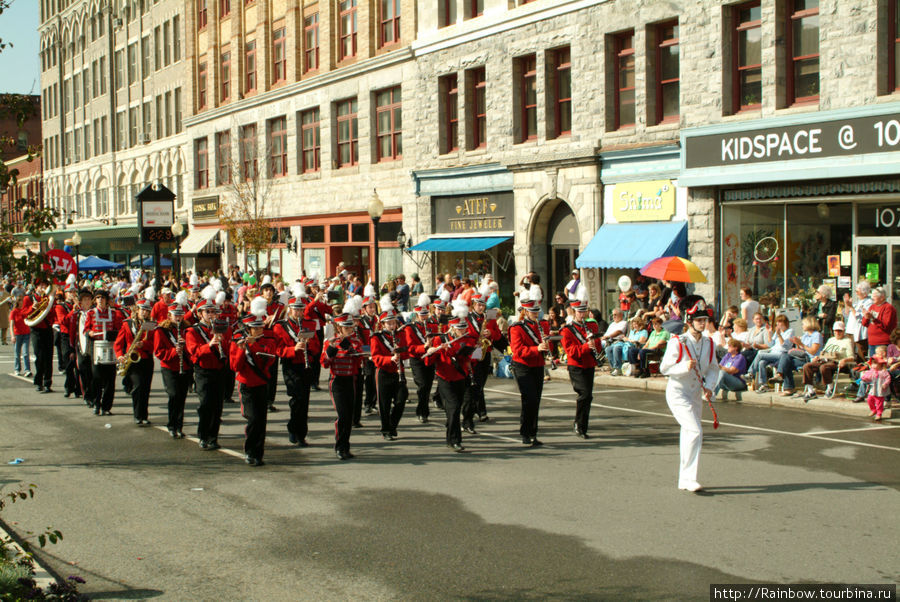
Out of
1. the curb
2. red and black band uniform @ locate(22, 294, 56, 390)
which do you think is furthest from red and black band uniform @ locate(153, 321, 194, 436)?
red and black band uniform @ locate(22, 294, 56, 390)

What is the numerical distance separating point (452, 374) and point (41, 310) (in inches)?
387

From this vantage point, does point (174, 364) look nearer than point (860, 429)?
No

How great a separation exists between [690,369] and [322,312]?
840cm

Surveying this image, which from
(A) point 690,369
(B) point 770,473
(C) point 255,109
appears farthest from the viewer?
(C) point 255,109

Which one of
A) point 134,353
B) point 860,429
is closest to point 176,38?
point 134,353

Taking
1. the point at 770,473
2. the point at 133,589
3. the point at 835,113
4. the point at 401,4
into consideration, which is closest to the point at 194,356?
the point at 133,589

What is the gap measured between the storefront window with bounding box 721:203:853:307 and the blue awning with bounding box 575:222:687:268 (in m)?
1.12

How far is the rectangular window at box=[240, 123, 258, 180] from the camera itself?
135ft

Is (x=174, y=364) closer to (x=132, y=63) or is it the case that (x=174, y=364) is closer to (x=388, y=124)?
(x=388, y=124)

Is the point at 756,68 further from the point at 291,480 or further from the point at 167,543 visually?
the point at 167,543

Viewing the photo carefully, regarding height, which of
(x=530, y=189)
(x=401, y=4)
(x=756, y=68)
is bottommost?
(x=530, y=189)

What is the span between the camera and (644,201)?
23.2 meters

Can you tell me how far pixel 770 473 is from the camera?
404 inches

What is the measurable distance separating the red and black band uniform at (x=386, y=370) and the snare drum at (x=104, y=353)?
4.67 metres
